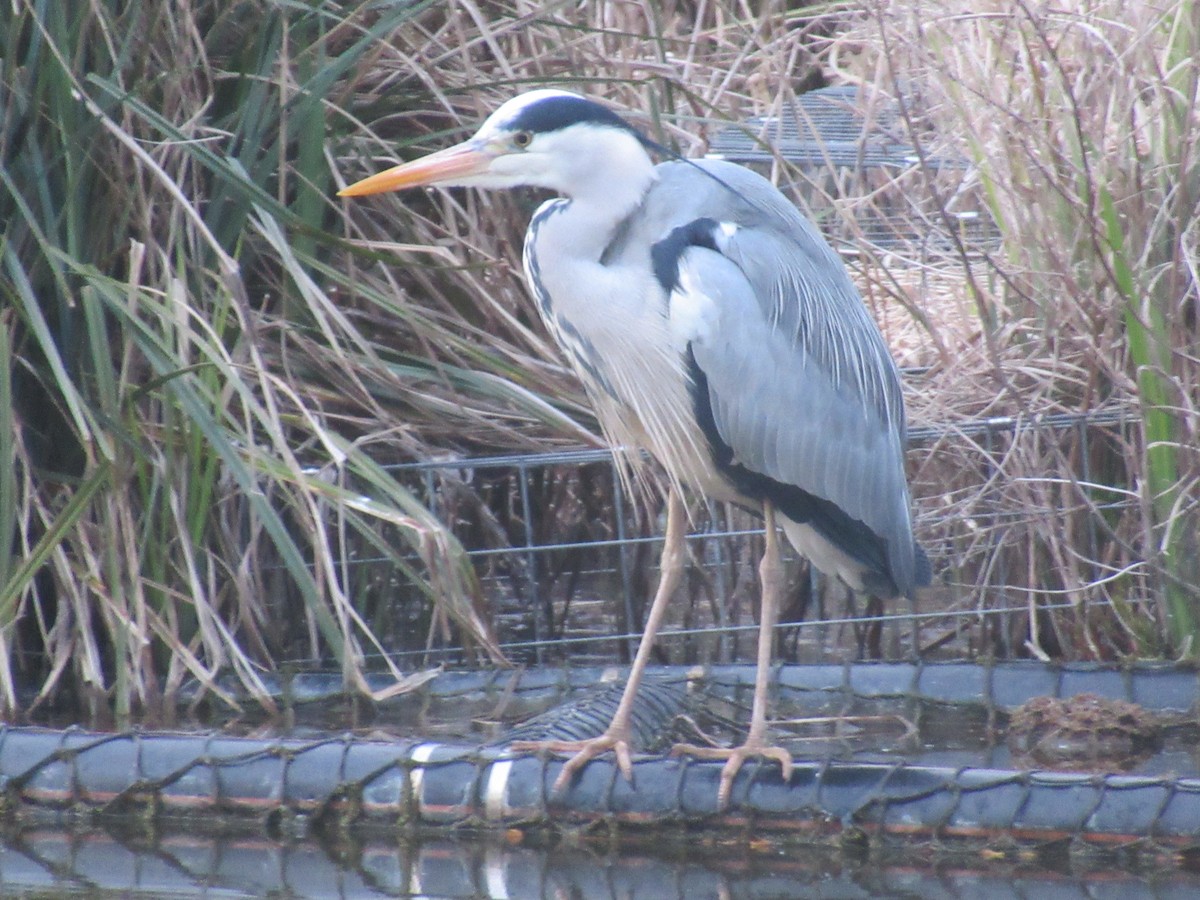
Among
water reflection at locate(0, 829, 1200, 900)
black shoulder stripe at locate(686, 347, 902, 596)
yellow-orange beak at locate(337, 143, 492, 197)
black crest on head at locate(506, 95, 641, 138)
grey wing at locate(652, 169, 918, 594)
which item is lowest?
water reflection at locate(0, 829, 1200, 900)

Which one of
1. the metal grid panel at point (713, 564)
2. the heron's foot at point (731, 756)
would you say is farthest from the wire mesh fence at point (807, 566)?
the heron's foot at point (731, 756)

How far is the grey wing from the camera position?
321 cm

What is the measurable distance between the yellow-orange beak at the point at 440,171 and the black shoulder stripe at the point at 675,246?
38cm

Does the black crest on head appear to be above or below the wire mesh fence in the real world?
above

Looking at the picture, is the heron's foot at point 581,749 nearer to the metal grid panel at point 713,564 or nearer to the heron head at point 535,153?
the metal grid panel at point 713,564

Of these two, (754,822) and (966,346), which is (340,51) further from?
(754,822)

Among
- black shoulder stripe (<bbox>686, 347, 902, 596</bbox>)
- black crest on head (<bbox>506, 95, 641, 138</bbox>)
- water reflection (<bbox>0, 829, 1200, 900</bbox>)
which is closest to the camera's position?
water reflection (<bbox>0, 829, 1200, 900</bbox>)

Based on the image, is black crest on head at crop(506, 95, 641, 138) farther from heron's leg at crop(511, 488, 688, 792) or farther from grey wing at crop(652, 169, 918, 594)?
heron's leg at crop(511, 488, 688, 792)

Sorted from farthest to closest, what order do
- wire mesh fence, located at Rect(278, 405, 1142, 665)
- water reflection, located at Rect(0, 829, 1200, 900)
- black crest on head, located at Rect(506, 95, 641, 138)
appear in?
wire mesh fence, located at Rect(278, 405, 1142, 665) → black crest on head, located at Rect(506, 95, 641, 138) → water reflection, located at Rect(0, 829, 1200, 900)

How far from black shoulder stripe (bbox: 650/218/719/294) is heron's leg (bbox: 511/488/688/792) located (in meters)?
0.52

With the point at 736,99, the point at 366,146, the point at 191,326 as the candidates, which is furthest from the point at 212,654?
the point at 736,99

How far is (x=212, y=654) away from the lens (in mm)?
3693

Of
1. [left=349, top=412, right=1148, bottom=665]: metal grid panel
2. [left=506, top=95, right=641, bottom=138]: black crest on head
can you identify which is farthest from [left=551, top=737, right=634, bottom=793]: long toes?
[left=506, top=95, right=641, bottom=138]: black crest on head

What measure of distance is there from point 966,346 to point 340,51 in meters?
1.93
